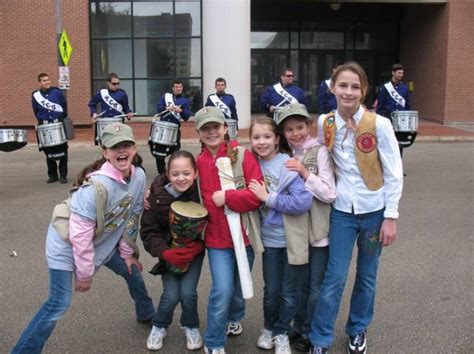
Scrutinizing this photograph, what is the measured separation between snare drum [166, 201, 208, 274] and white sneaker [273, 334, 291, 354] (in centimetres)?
81

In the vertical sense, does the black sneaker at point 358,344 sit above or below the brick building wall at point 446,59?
below

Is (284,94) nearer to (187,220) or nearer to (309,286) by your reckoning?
(309,286)

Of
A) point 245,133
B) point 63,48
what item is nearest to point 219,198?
point 63,48

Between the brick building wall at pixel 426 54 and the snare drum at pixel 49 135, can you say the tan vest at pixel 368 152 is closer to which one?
the snare drum at pixel 49 135

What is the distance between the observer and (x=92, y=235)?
122 inches

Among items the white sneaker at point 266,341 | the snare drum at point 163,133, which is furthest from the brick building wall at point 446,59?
the white sneaker at point 266,341

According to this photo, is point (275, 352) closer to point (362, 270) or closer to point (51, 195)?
point (362, 270)

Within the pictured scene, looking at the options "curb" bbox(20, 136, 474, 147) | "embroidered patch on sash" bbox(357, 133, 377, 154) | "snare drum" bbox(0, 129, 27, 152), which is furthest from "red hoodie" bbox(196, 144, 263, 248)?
"curb" bbox(20, 136, 474, 147)

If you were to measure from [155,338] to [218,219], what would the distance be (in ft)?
3.07

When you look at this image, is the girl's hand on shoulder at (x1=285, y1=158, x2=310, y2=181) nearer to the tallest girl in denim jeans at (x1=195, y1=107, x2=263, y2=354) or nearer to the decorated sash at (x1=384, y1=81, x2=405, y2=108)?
the tallest girl in denim jeans at (x1=195, y1=107, x2=263, y2=354)

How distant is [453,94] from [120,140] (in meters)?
19.8

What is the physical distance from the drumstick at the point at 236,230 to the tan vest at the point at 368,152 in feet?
2.04

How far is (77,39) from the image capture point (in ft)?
64.1

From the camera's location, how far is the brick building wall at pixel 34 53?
62.2 feet
